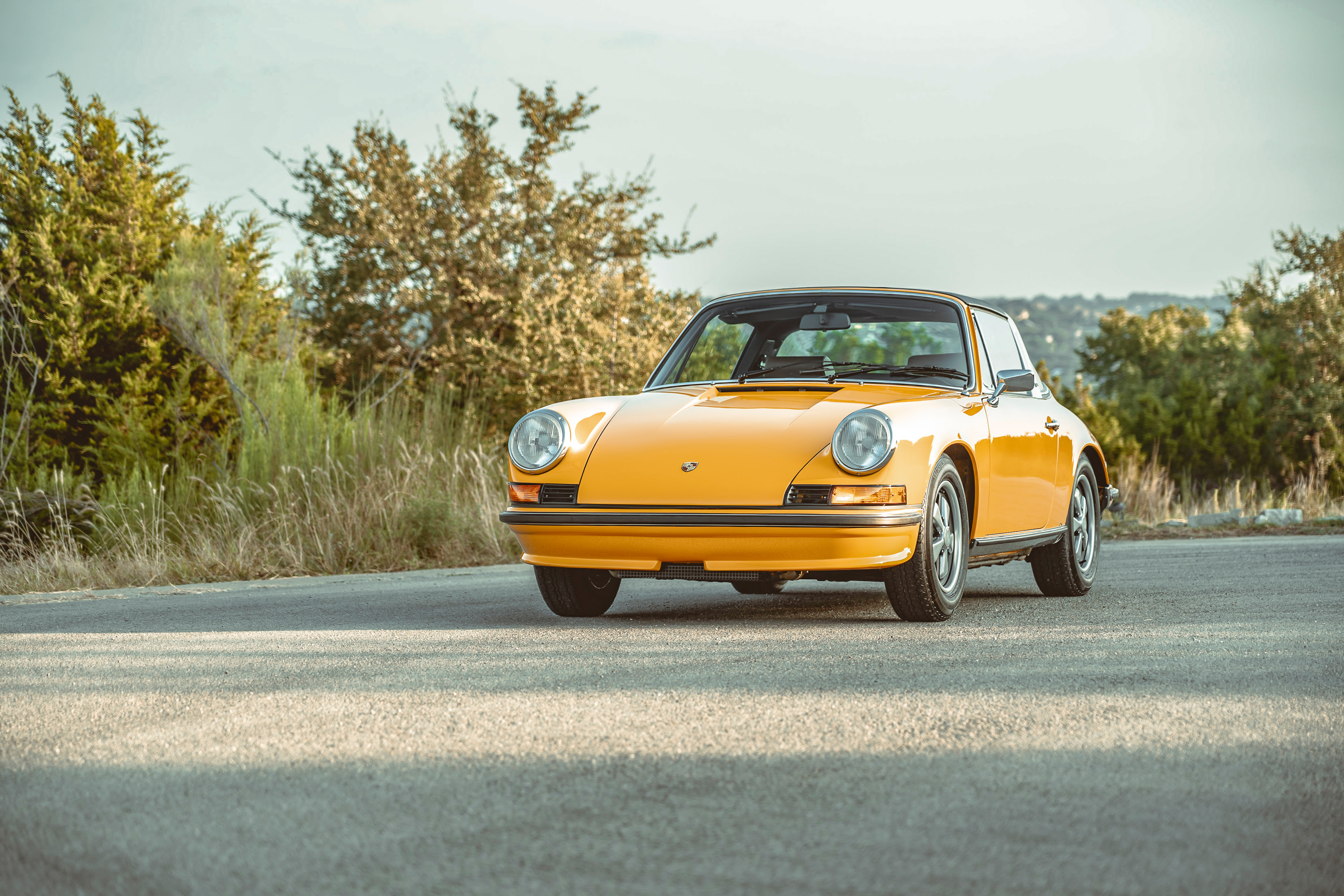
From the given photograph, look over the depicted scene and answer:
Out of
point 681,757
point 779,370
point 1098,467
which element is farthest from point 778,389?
point 681,757

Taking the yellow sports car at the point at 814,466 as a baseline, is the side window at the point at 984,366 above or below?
above

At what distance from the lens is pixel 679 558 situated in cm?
597

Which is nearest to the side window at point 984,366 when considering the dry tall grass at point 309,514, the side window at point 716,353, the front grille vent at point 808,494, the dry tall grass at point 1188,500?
the side window at point 716,353

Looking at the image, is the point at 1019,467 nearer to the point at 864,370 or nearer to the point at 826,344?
the point at 864,370

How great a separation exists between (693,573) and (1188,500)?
12.6 m

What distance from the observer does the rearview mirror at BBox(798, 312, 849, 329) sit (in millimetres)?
7324

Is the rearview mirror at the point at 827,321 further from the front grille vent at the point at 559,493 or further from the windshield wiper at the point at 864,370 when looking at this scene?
the front grille vent at the point at 559,493

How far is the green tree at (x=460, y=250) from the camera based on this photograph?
19.5m

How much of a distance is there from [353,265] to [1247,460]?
24266 mm

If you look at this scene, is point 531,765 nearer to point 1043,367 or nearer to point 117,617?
point 117,617

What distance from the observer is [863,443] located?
5910 millimetres

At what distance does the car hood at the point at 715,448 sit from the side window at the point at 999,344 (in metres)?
1.06

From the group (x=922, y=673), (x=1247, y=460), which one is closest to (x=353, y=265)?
(x=922, y=673)

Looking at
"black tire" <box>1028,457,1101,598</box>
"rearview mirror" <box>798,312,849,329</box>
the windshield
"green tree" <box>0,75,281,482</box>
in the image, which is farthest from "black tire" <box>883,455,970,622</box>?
"green tree" <box>0,75,281,482</box>
